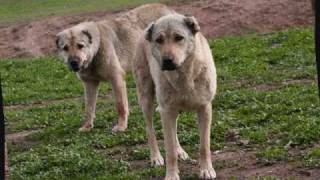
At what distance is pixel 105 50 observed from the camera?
10.4 metres

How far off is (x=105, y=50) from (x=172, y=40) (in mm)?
4100

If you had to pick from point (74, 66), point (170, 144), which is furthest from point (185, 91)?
point (74, 66)

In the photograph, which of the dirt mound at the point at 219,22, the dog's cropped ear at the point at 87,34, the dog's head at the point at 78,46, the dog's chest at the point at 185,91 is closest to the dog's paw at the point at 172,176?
the dog's chest at the point at 185,91

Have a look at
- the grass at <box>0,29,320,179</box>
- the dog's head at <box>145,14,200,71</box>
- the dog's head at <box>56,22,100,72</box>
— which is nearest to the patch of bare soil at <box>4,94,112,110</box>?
the grass at <box>0,29,320,179</box>

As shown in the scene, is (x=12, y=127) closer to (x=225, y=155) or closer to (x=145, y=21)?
(x=145, y=21)

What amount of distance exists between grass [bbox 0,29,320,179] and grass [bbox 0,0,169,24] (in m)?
10.4

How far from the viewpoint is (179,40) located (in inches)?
252

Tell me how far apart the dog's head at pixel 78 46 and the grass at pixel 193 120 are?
98cm

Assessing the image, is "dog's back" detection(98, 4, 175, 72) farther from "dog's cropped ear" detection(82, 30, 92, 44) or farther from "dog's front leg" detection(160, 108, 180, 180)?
"dog's front leg" detection(160, 108, 180, 180)

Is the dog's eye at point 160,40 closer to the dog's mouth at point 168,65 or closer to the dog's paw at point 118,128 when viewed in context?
the dog's mouth at point 168,65

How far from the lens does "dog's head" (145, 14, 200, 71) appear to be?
20.6 feet

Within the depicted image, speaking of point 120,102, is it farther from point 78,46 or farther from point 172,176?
point 172,176

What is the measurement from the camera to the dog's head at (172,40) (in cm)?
627

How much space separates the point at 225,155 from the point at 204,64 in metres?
1.32
